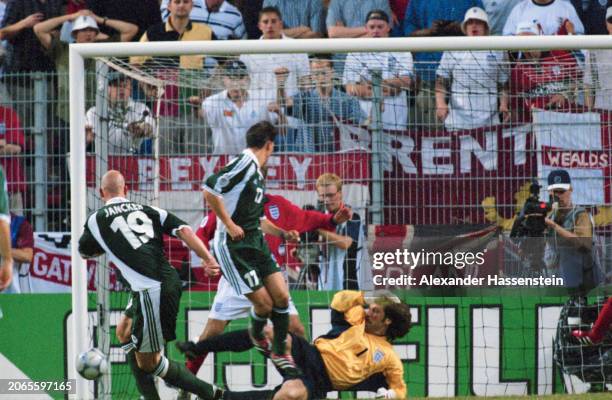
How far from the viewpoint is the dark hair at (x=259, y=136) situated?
8297 millimetres

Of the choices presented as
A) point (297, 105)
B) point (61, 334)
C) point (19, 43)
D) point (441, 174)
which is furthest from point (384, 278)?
point (19, 43)

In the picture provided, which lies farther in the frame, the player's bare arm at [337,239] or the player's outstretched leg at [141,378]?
the player's bare arm at [337,239]

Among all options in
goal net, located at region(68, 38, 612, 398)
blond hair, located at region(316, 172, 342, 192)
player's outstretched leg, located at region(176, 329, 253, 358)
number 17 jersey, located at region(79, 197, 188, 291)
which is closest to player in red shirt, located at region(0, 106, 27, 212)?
goal net, located at region(68, 38, 612, 398)

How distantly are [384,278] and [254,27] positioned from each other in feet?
10.8

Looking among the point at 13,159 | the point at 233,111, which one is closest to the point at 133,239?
the point at 233,111

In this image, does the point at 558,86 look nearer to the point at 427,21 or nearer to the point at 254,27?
the point at 427,21

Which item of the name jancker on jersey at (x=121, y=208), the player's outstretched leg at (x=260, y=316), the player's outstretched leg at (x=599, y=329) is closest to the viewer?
the name jancker on jersey at (x=121, y=208)

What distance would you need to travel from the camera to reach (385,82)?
856 cm

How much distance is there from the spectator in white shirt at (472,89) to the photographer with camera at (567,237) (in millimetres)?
673

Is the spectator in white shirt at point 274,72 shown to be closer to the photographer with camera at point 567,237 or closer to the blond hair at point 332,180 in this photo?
the blond hair at point 332,180

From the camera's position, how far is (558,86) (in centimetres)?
841

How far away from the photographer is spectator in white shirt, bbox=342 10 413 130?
8555 mm

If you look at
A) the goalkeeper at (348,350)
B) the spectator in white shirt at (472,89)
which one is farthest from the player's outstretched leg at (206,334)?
the spectator in white shirt at (472,89)

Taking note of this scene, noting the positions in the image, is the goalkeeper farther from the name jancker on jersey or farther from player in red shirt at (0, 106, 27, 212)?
player in red shirt at (0, 106, 27, 212)
